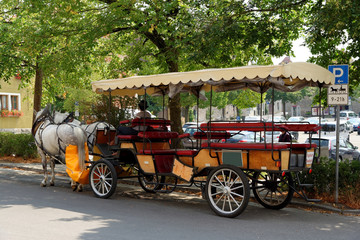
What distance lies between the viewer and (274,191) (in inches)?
366

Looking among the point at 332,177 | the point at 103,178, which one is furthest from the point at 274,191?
the point at 103,178

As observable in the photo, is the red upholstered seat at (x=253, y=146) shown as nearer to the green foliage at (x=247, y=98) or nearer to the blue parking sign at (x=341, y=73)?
the blue parking sign at (x=341, y=73)

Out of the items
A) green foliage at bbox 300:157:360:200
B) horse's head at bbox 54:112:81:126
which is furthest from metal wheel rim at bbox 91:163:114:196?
green foliage at bbox 300:157:360:200

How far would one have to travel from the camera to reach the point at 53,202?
9.51m

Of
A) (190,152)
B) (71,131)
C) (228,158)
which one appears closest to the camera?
(228,158)

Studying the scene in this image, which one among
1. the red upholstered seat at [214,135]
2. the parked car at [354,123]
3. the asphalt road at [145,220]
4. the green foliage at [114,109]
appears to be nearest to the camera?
the asphalt road at [145,220]

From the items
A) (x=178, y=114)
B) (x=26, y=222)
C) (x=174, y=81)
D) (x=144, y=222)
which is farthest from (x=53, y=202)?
(x=178, y=114)

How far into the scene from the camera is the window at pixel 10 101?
3796cm

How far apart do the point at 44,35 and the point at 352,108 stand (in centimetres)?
8899

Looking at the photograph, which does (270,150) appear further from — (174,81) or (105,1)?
(105,1)

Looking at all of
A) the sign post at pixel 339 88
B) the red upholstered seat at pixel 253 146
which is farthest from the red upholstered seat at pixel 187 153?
the sign post at pixel 339 88

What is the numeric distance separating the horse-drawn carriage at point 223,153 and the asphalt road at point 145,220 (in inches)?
17.1

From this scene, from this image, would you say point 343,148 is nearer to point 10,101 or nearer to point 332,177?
point 332,177

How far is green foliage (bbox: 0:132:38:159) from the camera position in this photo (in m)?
18.8
